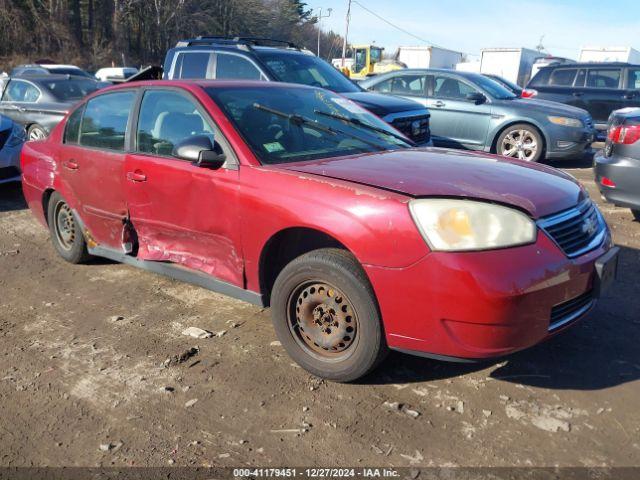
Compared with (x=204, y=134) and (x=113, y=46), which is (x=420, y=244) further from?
(x=113, y=46)

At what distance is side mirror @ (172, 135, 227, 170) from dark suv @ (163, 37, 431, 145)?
4.12 meters

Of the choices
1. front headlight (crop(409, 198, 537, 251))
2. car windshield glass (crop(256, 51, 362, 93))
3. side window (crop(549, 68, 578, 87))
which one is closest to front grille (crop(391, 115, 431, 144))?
car windshield glass (crop(256, 51, 362, 93))

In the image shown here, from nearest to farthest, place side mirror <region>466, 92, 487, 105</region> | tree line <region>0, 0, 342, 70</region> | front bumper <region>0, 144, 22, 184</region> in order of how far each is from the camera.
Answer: front bumper <region>0, 144, 22, 184</region>
side mirror <region>466, 92, 487, 105</region>
tree line <region>0, 0, 342, 70</region>

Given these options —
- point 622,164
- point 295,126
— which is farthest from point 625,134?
point 295,126

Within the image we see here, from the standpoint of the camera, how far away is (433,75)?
33.2 ft

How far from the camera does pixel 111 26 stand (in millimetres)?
40000

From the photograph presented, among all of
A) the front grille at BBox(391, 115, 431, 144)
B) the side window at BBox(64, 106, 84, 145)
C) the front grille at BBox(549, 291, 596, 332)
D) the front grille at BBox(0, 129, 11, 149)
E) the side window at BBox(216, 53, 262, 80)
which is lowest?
the front grille at BBox(549, 291, 596, 332)

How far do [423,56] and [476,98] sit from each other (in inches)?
972

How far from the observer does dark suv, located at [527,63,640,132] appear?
11.7 metres

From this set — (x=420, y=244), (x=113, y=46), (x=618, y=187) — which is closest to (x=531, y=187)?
(x=420, y=244)

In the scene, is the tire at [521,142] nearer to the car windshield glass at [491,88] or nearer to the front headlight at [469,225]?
the car windshield glass at [491,88]

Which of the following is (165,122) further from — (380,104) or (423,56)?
(423,56)

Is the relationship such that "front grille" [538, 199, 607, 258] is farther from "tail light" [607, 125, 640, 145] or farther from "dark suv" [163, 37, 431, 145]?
"dark suv" [163, 37, 431, 145]

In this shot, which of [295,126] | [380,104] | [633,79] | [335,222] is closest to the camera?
[335,222]
